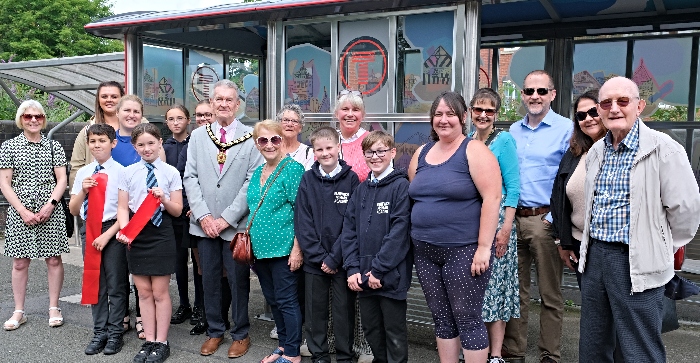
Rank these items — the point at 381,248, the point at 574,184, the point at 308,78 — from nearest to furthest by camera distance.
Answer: the point at 574,184
the point at 381,248
the point at 308,78

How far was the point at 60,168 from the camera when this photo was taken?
16.2 ft

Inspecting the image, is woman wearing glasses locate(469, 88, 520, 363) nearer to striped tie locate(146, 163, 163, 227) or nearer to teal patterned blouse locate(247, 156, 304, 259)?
teal patterned blouse locate(247, 156, 304, 259)

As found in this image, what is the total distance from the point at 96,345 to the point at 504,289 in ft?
9.95

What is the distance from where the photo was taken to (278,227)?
3924 millimetres

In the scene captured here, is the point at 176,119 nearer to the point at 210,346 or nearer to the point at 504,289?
the point at 210,346

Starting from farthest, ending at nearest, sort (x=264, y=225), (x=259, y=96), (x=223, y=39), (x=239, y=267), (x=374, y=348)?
(x=259, y=96)
(x=223, y=39)
(x=239, y=267)
(x=264, y=225)
(x=374, y=348)

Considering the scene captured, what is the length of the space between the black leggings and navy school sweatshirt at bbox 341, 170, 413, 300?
0.15m

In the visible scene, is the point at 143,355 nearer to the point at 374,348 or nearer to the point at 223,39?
the point at 374,348

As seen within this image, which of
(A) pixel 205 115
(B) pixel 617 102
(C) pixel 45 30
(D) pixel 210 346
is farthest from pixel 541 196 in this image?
(C) pixel 45 30

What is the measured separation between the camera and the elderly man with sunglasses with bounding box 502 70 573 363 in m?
3.83

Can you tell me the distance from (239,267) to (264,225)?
0.49 meters

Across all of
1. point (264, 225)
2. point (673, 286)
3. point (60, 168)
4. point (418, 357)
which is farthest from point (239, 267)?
point (673, 286)

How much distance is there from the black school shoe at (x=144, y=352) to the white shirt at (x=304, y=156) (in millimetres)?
1710

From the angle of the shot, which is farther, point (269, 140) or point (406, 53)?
point (406, 53)
